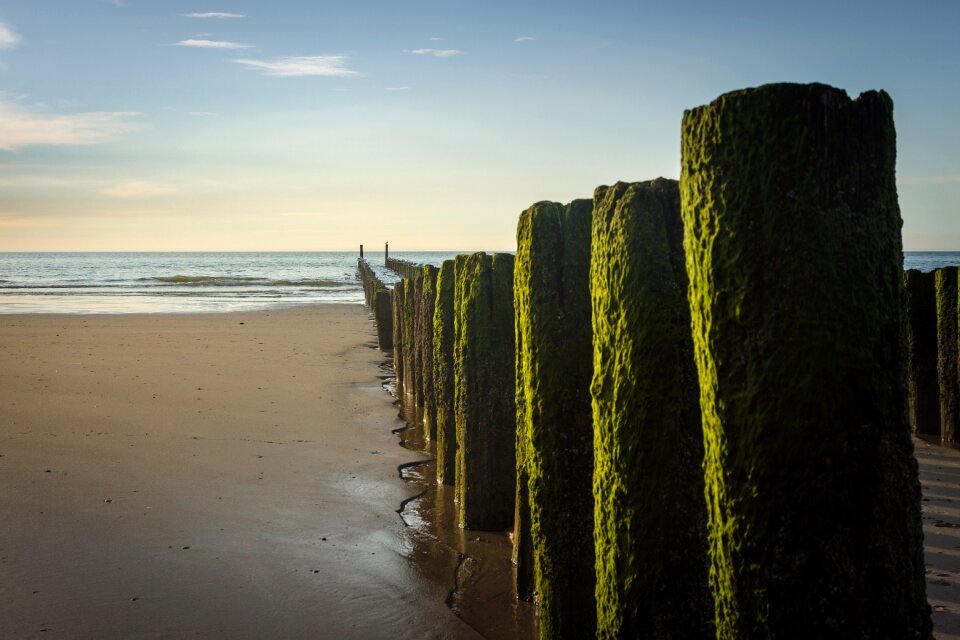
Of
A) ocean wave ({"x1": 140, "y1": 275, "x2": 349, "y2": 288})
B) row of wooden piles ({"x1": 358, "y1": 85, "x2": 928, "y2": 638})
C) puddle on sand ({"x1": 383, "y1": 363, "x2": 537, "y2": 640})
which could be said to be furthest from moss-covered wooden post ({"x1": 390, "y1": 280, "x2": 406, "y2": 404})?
ocean wave ({"x1": 140, "y1": 275, "x2": 349, "y2": 288})

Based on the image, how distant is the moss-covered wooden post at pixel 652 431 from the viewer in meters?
2.45

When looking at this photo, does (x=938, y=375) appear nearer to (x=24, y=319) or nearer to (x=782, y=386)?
(x=782, y=386)

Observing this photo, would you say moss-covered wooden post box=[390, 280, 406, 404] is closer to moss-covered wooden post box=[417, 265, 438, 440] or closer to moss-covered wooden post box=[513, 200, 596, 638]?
moss-covered wooden post box=[417, 265, 438, 440]

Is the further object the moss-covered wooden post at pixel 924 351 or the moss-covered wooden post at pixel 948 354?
the moss-covered wooden post at pixel 924 351

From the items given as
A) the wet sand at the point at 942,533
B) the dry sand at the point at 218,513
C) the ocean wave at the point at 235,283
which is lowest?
the wet sand at the point at 942,533

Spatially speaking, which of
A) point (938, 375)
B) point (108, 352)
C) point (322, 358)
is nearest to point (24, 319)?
point (108, 352)

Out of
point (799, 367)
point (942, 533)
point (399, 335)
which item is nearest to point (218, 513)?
point (799, 367)

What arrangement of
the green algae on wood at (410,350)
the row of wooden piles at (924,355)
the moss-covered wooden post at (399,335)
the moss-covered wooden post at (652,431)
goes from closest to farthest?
the moss-covered wooden post at (652,431) < the row of wooden piles at (924,355) < the green algae on wood at (410,350) < the moss-covered wooden post at (399,335)

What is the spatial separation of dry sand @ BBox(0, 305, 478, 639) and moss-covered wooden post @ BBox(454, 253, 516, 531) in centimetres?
58

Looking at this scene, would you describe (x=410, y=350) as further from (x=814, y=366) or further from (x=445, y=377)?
(x=814, y=366)

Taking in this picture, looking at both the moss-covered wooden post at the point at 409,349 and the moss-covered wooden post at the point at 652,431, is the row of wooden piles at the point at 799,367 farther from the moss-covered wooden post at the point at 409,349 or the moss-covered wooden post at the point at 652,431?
the moss-covered wooden post at the point at 409,349

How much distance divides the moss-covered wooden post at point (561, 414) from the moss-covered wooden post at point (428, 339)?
3.51 meters

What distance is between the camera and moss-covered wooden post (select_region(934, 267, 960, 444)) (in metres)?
7.29

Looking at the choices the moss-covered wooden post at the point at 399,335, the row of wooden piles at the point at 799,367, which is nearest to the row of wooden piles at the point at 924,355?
the moss-covered wooden post at the point at 399,335
